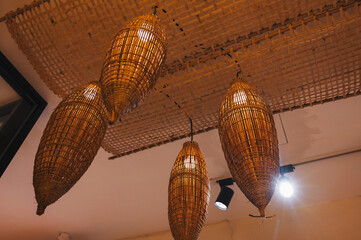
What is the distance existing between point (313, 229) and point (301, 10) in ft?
5.86

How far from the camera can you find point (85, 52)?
1.12 m

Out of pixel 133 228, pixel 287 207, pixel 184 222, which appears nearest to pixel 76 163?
pixel 184 222

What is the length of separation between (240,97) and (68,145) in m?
0.41

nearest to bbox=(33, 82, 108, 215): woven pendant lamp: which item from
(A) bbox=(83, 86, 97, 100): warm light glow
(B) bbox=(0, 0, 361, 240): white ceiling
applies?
(A) bbox=(83, 86, 97, 100): warm light glow

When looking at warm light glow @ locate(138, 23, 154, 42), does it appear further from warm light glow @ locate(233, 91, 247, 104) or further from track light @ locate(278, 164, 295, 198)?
track light @ locate(278, 164, 295, 198)

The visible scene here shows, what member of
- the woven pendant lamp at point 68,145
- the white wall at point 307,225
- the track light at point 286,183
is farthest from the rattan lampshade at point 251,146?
the white wall at point 307,225

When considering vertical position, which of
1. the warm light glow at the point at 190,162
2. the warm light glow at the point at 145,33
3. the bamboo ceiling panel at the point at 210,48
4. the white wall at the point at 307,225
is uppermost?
the white wall at the point at 307,225

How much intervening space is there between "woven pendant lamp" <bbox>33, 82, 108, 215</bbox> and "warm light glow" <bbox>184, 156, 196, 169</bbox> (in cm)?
29

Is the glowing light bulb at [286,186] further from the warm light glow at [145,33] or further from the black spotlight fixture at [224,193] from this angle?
the warm light glow at [145,33]

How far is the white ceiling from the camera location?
5.68 feet

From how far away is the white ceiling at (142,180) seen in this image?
173 centimetres

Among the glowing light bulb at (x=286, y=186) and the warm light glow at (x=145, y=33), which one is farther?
the glowing light bulb at (x=286, y=186)

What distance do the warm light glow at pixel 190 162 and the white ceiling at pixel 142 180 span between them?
867mm

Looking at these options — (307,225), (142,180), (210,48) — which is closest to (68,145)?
(210,48)
